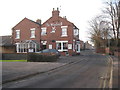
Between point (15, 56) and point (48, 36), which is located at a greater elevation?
point (48, 36)

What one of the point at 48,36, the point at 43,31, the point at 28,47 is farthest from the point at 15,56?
the point at 43,31

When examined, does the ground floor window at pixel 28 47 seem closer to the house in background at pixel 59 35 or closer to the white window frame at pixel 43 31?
the house in background at pixel 59 35

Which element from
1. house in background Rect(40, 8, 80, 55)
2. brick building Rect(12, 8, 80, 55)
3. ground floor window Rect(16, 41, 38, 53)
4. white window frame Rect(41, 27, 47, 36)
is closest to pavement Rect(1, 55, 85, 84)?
house in background Rect(40, 8, 80, 55)

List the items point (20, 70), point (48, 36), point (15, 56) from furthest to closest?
point (48, 36) < point (15, 56) < point (20, 70)

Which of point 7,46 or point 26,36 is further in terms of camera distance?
point 7,46

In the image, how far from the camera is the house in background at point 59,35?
39594 millimetres

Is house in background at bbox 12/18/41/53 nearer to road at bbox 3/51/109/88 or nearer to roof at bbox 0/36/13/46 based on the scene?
roof at bbox 0/36/13/46

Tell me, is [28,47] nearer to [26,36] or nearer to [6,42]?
[26,36]

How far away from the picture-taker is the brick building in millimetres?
39844

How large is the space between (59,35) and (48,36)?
9.07 feet

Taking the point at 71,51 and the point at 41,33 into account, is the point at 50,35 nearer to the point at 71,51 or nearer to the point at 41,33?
the point at 41,33

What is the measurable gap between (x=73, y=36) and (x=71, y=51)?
3415 millimetres

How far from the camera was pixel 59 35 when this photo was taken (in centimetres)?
4056

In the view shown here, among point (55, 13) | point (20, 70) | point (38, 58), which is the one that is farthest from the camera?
point (55, 13)
